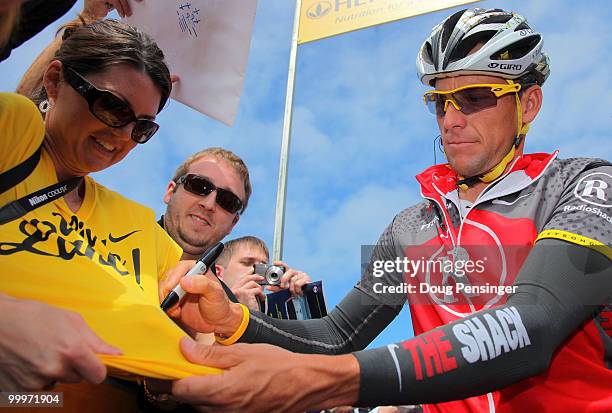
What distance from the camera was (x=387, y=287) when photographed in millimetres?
3430

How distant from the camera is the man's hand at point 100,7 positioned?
3.82 m

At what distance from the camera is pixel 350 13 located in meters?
10.1

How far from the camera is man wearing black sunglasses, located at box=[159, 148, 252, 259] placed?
4848 mm

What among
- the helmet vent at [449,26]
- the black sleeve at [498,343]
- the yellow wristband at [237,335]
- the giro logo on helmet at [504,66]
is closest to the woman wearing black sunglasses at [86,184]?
the yellow wristband at [237,335]

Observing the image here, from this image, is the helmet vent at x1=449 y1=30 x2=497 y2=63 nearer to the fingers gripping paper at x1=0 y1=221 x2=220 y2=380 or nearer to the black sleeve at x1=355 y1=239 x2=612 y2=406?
the black sleeve at x1=355 y1=239 x2=612 y2=406

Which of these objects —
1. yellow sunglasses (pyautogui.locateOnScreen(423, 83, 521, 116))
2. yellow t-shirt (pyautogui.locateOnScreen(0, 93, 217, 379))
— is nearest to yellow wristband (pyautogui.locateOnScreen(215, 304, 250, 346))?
yellow t-shirt (pyautogui.locateOnScreen(0, 93, 217, 379))

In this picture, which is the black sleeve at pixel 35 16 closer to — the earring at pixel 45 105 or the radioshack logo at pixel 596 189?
the earring at pixel 45 105

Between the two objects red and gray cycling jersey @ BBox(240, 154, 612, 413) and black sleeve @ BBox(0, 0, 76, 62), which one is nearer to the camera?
red and gray cycling jersey @ BBox(240, 154, 612, 413)

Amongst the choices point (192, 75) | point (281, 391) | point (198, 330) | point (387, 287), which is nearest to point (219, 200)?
point (192, 75)

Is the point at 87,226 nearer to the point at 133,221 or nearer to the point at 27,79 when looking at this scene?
the point at 133,221

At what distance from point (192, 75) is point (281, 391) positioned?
316 centimetres

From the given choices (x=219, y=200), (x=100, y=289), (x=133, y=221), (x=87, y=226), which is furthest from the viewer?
(x=219, y=200)

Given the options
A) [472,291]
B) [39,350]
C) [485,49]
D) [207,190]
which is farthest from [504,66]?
[39,350]

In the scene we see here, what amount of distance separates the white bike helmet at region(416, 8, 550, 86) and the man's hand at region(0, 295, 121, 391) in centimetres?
269
